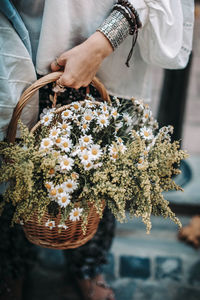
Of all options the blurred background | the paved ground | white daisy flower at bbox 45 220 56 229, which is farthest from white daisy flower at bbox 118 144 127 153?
the paved ground

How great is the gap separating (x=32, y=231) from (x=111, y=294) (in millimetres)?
704

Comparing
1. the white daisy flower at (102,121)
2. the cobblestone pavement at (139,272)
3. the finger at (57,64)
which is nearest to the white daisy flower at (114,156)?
the white daisy flower at (102,121)

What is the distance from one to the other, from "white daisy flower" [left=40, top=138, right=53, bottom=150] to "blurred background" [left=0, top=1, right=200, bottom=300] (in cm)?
58

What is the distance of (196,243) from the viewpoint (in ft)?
6.17

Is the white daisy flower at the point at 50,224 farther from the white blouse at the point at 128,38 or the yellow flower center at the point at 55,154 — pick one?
the white blouse at the point at 128,38

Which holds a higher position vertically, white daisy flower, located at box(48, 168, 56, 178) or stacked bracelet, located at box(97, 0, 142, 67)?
stacked bracelet, located at box(97, 0, 142, 67)

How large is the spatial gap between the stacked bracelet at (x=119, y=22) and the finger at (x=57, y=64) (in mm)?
159

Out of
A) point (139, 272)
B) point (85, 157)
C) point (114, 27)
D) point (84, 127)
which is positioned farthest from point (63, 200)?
point (139, 272)

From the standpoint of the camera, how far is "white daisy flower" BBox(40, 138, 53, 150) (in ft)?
3.11

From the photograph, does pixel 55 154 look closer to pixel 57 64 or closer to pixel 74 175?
pixel 74 175

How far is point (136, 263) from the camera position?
1.78 m

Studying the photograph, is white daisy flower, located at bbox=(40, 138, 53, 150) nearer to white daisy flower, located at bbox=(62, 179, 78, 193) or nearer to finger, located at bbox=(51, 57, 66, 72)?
white daisy flower, located at bbox=(62, 179, 78, 193)

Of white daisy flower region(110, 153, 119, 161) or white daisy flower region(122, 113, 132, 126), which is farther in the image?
white daisy flower region(122, 113, 132, 126)

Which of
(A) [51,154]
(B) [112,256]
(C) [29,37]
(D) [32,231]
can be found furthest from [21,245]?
(C) [29,37]
